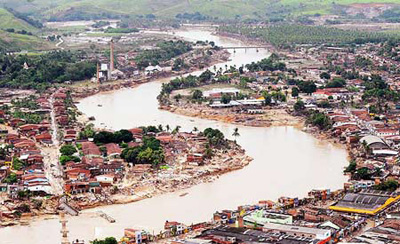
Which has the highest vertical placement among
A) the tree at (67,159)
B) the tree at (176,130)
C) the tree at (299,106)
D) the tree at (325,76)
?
the tree at (325,76)

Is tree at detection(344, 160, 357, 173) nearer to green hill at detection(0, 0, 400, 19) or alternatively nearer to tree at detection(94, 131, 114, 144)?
tree at detection(94, 131, 114, 144)

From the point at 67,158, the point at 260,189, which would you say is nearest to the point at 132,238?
the point at 260,189

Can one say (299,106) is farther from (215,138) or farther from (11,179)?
(11,179)

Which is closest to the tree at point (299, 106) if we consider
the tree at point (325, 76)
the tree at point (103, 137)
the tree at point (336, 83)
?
the tree at point (336, 83)

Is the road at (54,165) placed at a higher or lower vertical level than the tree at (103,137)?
lower

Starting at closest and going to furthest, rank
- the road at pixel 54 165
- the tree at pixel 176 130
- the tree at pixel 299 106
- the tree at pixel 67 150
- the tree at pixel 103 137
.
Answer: the road at pixel 54 165
the tree at pixel 67 150
the tree at pixel 103 137
the tree at pixel 176 130
the tree at pixel 299 106

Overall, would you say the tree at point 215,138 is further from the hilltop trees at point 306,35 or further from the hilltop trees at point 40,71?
the hilltop trees at point 306,35

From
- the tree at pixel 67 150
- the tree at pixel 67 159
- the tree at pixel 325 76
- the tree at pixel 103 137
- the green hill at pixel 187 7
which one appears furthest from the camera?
the green hill at pixel 187 7

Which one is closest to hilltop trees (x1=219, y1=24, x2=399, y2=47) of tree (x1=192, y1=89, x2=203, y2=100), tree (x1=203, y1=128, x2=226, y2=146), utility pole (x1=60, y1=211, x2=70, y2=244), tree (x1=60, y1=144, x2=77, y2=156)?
tree (x1=192, y1=89, x2=203, y2=100)
